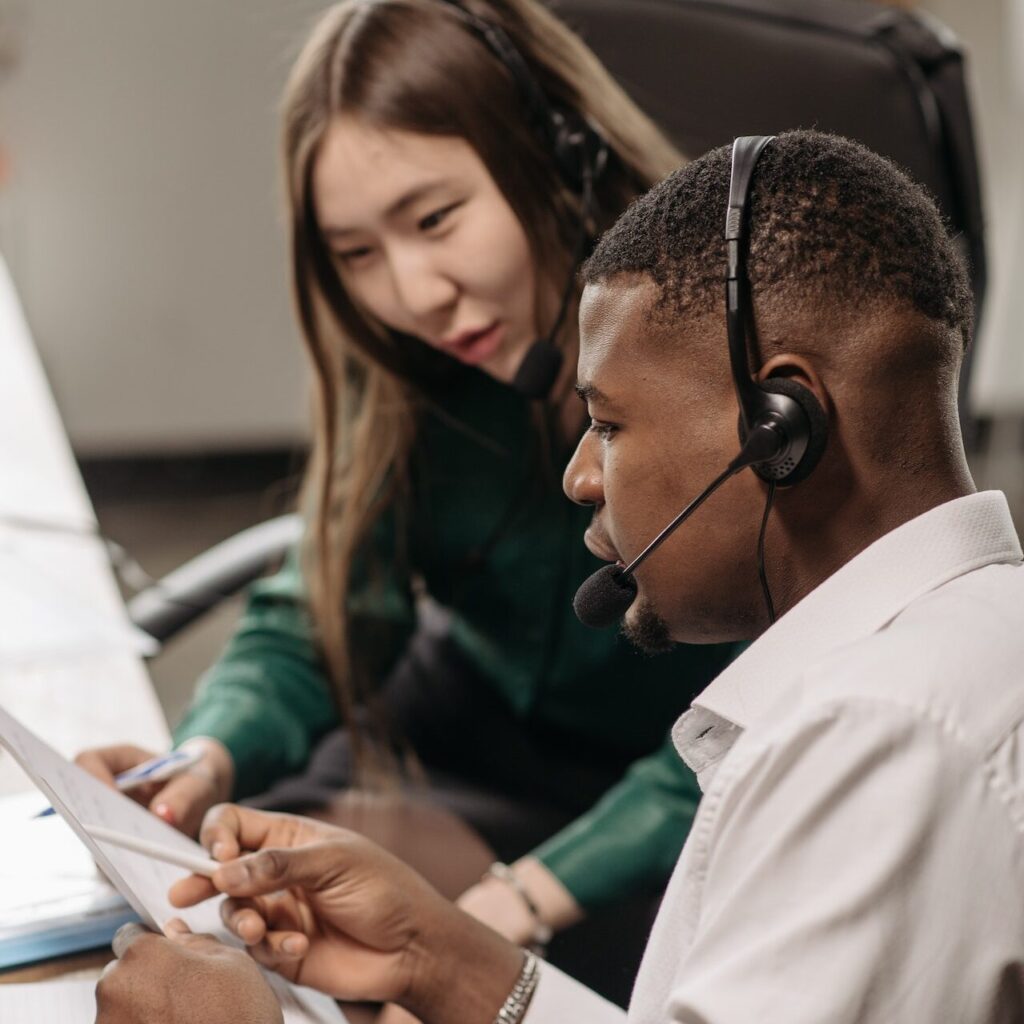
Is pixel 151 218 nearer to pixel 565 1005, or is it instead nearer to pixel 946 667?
pixel 565 1005

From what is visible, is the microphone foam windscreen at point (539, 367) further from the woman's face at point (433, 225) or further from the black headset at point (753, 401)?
the black headset at point (753, 401)

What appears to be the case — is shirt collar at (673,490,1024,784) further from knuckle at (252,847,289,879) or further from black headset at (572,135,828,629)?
knuckle at (252,847,289,879)

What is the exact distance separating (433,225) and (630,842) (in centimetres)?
48

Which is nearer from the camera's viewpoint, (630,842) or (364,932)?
(364,932)

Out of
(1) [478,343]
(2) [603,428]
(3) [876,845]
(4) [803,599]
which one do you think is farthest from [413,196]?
(3) [876,845]

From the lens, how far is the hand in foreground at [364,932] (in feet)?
2.36

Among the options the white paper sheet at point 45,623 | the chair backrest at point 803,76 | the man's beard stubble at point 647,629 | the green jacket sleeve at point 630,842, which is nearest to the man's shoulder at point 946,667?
the man's beard stubble at point 647,629

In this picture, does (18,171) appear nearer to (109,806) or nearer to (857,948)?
(109,806)

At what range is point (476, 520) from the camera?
4.03ft

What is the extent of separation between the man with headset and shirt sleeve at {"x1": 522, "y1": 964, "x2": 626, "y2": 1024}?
0.44 ft

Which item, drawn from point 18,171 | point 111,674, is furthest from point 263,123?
point 111,674

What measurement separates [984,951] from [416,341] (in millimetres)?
823

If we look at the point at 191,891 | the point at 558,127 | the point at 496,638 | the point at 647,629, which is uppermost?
the point at 558,127

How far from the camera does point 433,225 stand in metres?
1.03
